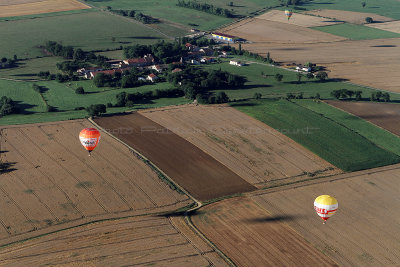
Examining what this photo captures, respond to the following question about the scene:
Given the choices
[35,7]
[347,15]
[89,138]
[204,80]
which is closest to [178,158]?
[89,138]

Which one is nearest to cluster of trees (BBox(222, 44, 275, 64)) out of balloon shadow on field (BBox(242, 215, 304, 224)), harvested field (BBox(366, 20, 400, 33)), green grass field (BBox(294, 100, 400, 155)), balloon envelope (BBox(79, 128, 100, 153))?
green grass field (BBox(294, 100, 400, 155))

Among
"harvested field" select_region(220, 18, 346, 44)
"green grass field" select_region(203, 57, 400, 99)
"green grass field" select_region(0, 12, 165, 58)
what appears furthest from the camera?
"harvested field" select_region(220, 18, 346, 44)

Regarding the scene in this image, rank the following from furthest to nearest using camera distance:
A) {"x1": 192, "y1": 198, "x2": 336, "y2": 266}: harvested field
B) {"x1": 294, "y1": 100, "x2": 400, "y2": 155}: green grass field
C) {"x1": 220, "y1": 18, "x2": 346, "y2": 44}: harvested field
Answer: {"x1": 220, "y1": 18, "x2": 346, "y2": 44}: harvested field → {"x1": 294, "y1": 100, "x2": 400, "y2": 155}: green grass field → {"x1": 192, "y1": 198, "x2": 336, "y2": 266}: harvested field

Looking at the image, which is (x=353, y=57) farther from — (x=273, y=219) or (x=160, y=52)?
(x=273, y=219)

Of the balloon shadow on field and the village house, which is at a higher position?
the village house

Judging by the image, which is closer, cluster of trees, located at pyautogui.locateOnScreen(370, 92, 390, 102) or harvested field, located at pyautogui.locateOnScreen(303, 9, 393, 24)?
cluster of trees, located at pyautogui.locateOnScreen(370, 92, 390, 102)

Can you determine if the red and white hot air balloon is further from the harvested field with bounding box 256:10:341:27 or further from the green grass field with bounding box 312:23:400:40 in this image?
the harvested field with bounding box 256:10:341:27

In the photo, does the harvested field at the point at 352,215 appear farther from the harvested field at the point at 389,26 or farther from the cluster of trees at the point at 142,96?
the harvested field at the point at 389,26

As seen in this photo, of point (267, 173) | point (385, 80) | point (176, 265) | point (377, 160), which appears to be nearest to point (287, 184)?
point (267, 173)
